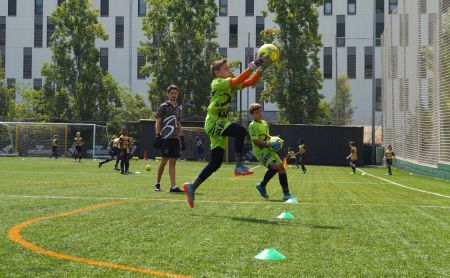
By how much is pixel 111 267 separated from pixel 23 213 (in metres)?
3.19

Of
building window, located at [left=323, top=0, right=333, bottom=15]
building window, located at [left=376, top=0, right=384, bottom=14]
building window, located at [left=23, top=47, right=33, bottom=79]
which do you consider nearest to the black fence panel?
building window, located at [left=376, top=0, right=384, bottom=14]

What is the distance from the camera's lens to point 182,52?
46625 millimetres

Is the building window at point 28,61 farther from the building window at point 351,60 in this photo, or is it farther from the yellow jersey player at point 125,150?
the yellow jersey player at point 125,150

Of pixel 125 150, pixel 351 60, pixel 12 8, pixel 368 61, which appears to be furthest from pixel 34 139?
pixel 368 61

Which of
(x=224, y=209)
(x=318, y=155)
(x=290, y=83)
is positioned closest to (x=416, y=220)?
(x=224, y=209)

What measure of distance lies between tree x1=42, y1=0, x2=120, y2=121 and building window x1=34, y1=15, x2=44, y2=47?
1589cm

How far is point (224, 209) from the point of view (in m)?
7.89

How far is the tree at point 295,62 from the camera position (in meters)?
45.0

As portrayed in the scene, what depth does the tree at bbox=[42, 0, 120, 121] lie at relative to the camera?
159 feet

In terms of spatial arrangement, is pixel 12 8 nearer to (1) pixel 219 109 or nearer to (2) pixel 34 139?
(2) pixel 34 139

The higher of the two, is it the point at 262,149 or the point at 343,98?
the point at 343,98

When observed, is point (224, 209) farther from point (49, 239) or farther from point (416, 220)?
point (49, 239)

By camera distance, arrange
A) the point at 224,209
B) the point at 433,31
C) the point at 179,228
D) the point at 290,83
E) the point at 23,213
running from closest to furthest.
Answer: the point at 179,228, the point at 23,213, the point at 224,209, the point at 433,31, the point at 290,83

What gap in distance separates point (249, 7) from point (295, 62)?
Answer: 20495 millimetres
